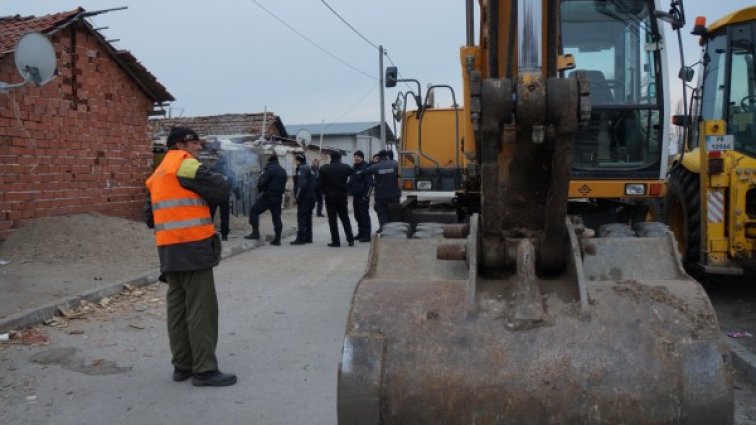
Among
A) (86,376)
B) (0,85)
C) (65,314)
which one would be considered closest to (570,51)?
(86,376)

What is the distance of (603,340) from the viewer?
3146 mm

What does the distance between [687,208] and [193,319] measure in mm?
5532

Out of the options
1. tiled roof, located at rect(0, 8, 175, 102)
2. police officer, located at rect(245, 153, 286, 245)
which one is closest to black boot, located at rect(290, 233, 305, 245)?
police officer, located at rect(245, 153, 286, 245)

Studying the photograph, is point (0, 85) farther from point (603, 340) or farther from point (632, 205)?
point (603, 340)

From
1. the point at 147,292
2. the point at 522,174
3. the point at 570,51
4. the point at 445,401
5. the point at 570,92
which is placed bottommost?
the point at 147,292

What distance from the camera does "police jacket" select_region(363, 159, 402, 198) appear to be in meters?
11.9

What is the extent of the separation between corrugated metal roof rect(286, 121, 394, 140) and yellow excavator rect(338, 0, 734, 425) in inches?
1547

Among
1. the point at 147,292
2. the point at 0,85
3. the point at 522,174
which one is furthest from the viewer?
the point at 0,85

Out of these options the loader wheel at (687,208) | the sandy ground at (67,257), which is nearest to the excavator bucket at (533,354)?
the loader wheel at (687,208)

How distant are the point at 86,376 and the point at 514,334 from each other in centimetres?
347

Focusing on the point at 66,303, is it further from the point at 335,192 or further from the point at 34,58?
the point at 335,192

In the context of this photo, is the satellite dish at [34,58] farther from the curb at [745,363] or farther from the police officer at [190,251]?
the curb at [745,363]

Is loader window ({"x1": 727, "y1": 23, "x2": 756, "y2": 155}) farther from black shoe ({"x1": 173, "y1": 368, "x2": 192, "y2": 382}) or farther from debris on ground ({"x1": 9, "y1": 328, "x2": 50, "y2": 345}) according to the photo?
debris on ground ({"x1": 9, "y1": 328, "x2": 50, "y2": 345})

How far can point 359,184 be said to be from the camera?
1357cm
